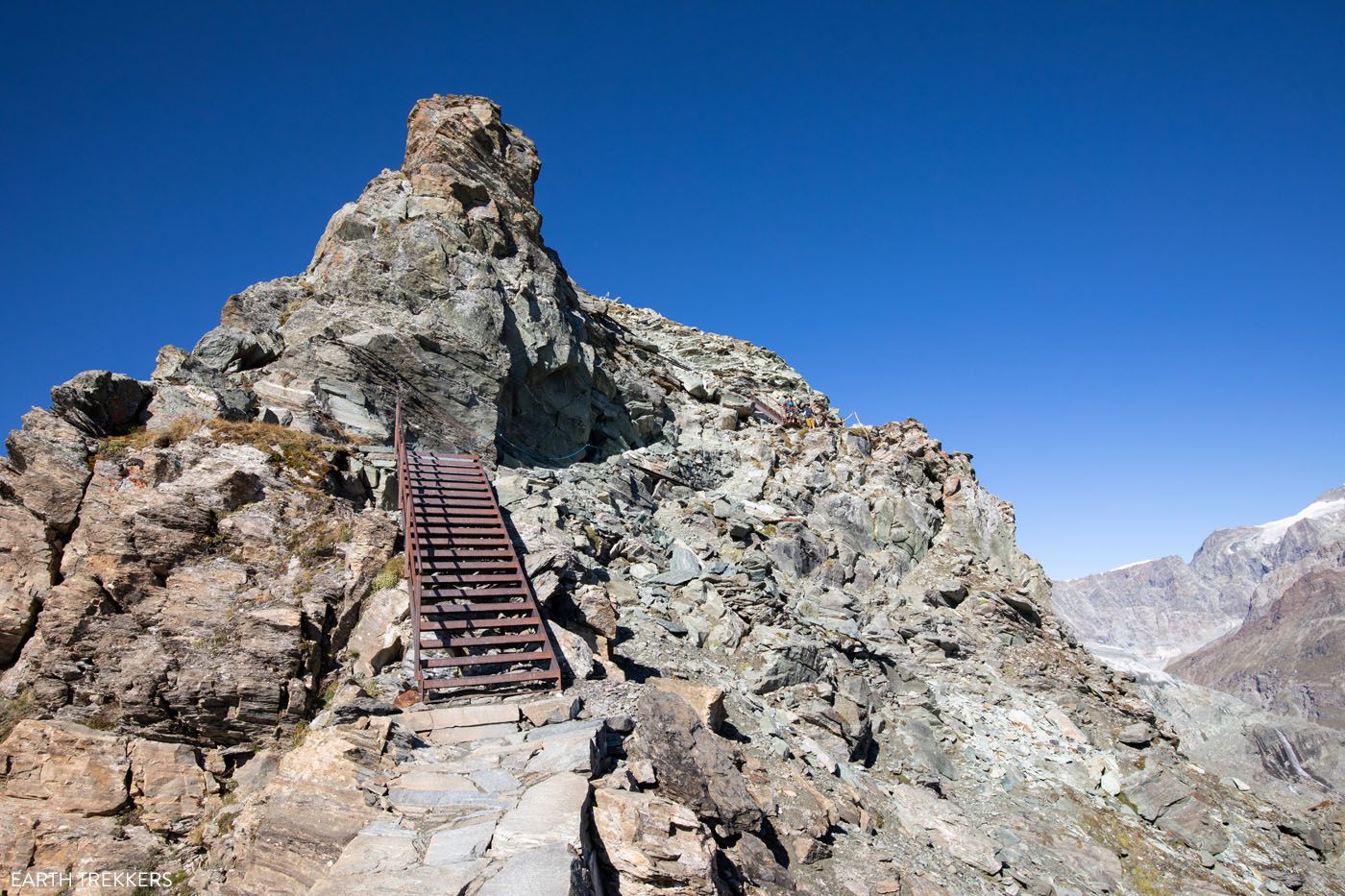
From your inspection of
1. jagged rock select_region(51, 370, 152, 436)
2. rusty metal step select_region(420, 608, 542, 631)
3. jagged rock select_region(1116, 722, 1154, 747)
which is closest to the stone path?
rusty metal step select_region(420, 608, 542, 631)

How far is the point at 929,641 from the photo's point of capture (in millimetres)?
22969

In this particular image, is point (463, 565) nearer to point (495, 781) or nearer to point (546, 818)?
point (495, 781)

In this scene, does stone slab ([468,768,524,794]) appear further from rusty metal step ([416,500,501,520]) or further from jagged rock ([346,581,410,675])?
rusty metal step ([416,500,501,520])

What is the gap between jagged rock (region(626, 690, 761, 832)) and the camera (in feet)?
29.4

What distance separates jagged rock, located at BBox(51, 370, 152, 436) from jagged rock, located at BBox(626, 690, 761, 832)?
12.7m

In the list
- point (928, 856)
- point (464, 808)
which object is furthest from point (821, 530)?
point (464, 808)

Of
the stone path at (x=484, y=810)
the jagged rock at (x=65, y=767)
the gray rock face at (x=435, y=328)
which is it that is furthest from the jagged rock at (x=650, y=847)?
the gray rock face at (x=435, y=328)

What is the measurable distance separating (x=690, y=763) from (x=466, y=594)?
18.0 ft

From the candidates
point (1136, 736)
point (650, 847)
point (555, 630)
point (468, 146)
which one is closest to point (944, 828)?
point (555, 630)

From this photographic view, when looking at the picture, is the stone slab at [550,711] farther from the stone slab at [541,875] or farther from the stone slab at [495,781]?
the stone slab at [541,875]

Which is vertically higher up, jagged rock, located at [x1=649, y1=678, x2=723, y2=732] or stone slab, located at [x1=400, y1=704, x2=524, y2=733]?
stone slab, located at [x1=400, y1=704, x2=524, y2=733]

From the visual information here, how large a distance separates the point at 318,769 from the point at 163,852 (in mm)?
3589

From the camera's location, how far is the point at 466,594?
12.5m

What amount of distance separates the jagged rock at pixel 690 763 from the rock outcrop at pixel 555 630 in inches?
2.2
